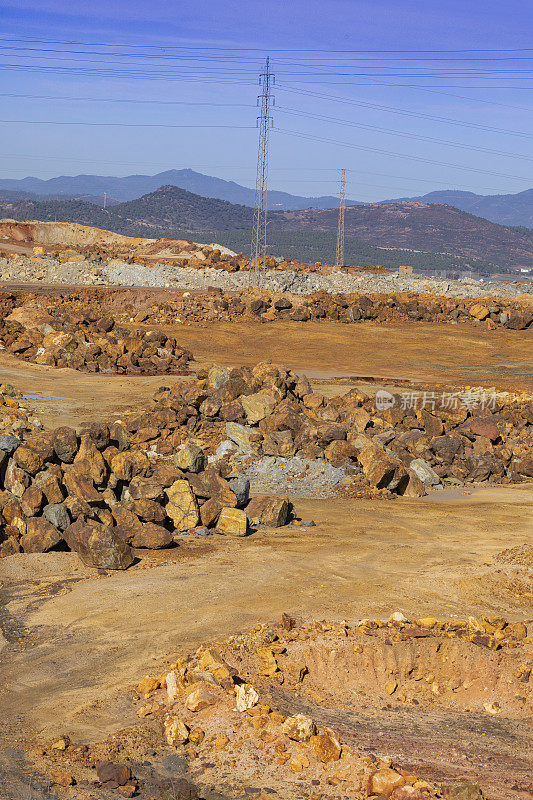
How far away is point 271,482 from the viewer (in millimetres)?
15945

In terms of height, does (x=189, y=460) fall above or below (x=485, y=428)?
below

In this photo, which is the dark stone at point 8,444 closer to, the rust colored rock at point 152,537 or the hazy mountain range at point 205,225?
the rust colored rock at point 152,537

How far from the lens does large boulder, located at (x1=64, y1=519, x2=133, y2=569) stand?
1146cm

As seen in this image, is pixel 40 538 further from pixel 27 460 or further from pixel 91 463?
pixel 91 463

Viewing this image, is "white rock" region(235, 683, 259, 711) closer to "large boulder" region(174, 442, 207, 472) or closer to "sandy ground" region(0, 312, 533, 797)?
"sandy ground" region(0, 312, 533, 797)

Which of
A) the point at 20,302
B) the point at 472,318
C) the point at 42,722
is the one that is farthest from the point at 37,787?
the point at 472,318

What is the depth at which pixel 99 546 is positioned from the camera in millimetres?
11453

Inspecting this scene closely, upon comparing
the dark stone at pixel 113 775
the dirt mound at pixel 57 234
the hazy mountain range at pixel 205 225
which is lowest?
the dark stone at pixel 113 775

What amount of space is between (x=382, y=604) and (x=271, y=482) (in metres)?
6.08

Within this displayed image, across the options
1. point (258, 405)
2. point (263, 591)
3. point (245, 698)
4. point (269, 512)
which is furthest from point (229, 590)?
point (258, 405)

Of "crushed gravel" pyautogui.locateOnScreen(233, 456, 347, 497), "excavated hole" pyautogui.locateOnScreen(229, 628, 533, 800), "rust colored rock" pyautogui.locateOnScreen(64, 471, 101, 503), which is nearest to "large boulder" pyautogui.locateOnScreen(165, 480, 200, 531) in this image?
"rust colored rock" pyautogui.locateOnScreen(64, 471, 101, 503)

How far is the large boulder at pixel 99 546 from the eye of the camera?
11.5m

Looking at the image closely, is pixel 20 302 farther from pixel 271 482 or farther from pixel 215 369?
pixel 271 482

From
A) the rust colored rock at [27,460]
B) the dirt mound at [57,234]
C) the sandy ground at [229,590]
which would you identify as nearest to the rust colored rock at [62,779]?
the sandy ground at [229,590]
